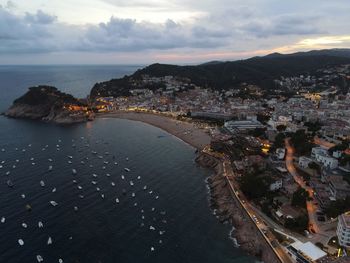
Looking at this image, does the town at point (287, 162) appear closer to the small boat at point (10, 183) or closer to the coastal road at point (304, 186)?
the coastal road at point (304, 186)

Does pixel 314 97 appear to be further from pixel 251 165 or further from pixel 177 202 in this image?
pixel 177 202

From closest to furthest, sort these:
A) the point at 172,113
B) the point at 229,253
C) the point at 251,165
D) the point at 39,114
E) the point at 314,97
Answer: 1. the point at 229,253
2. the point at 251,165
3. the point at 39,114
4. the point at 172,113
5. the point at 314,97

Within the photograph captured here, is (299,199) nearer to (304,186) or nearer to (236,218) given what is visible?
(304,186)

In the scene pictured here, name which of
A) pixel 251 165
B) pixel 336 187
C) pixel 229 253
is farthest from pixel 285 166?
pixel 229 253

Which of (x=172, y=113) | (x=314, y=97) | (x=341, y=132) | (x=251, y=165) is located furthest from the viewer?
(x=314, y=97)

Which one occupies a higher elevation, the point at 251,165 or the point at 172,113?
the point at 251,165

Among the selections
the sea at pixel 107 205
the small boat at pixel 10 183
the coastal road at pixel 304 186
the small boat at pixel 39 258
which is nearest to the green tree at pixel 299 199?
the coastal road at pixel 304 186

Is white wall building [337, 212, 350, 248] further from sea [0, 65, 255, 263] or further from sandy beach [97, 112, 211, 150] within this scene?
sandy beach [97, 112, 211, 150]
